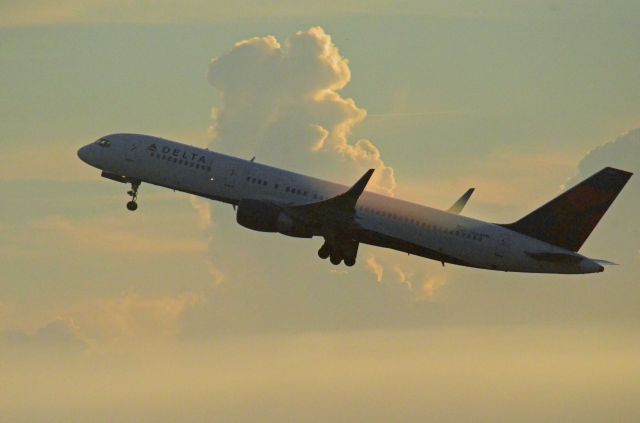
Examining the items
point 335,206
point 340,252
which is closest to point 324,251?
point 340,252

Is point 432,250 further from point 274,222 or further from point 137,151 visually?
point 137,151

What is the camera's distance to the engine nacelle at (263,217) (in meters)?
82.6

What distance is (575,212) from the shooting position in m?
86.0

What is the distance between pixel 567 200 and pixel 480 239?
7.55 m

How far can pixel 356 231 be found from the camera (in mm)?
84125

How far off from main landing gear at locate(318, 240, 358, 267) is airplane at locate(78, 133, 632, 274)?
7 centimetres

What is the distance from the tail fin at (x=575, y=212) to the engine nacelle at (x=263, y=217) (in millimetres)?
16927

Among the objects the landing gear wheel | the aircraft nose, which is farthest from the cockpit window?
the landing gear wheel

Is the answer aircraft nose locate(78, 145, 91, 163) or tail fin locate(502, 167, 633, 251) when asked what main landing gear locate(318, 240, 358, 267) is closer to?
tail fin locate(502, 167, 633, 251)

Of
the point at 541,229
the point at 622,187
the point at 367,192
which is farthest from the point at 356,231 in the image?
the point at 622,187

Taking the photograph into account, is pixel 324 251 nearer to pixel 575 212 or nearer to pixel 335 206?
pixel 335 206

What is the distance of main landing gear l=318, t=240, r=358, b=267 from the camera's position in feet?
281

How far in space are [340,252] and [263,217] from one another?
7018 millimetres

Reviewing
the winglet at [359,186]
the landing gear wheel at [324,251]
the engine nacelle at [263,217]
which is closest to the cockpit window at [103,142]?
the engine nacelle at [263,217]
